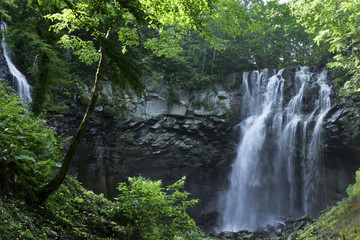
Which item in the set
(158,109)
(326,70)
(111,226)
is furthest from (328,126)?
(111,226)

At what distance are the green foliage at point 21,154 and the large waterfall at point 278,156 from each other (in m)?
13.6

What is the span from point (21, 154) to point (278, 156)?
1515cm

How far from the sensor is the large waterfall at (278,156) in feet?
49.8

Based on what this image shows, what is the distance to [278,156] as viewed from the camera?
53.3ft

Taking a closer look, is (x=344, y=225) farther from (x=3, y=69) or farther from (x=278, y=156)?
(x=3, y=69)

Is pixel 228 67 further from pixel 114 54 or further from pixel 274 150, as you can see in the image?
pixel 114 54

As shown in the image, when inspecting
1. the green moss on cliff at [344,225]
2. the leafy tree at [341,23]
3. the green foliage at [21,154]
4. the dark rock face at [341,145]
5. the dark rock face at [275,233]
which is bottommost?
the dark rock face at [275,233]

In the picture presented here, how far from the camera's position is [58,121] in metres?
13.2

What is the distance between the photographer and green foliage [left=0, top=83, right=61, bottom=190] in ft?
11.8

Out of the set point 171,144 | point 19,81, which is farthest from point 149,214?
point 171,144

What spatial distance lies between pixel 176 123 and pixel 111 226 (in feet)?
39.4

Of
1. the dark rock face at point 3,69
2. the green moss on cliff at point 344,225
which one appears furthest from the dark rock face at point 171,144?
the green moss on cliff at point 344,225

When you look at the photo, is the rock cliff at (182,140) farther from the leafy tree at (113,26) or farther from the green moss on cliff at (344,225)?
the leafy tree at (113,26)

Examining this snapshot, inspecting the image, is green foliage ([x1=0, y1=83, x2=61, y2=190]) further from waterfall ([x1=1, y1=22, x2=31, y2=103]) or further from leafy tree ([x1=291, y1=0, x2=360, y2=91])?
leafy tree ([x1=291, y1=0, x2=360, y2=91])
